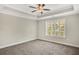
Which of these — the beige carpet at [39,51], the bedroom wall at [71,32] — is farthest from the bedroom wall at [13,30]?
the bedroom wall at [71,32]

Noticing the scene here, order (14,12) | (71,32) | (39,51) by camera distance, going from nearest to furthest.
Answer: (39,51) → (14,12) → (71,32)

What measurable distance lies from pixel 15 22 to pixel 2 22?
0.55m

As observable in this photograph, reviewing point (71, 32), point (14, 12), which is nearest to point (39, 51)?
point (71, 32)

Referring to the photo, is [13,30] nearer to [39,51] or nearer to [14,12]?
[14,12]

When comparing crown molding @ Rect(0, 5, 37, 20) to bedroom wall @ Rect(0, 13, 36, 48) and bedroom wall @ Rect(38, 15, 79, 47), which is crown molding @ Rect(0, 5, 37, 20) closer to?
bedroom wall @ Rect(0, 13, 36, 48)

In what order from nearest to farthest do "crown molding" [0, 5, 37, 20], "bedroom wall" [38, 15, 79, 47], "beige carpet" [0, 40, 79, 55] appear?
"beige carpet" [0, 40, 79, 55]
"crown molding" [0, 5, 37, 20]
"bedroom wall" [38, 15, 79, 47]

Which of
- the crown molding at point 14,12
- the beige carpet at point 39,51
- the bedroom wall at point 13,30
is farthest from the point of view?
the bedroom wall at point 13,30

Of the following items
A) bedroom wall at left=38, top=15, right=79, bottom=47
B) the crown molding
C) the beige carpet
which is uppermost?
the crown molding

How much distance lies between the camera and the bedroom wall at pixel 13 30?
2361 millimetres

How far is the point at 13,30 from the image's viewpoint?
2.73 meters

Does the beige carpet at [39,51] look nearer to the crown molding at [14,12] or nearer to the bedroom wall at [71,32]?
the bedroom wall at [71,32]

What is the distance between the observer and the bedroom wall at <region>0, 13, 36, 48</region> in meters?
2.36

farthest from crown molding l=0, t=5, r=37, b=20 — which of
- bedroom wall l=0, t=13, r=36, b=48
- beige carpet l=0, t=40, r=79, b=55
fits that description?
beige carpet l=0, t=40, r=79, b=55
